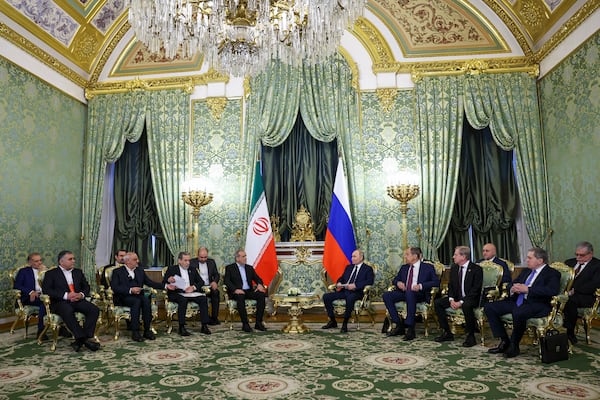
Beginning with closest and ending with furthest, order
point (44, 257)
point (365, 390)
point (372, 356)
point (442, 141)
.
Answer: point (365, 390) → point (372, 356) → point (44, 257) → point (442, 141)

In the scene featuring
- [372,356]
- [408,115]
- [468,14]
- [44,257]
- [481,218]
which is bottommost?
[372,356]

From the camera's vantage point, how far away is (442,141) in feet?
27.8

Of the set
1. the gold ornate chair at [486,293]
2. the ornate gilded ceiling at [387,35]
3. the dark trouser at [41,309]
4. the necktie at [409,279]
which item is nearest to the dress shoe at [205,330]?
the dark trouser at [41,309]

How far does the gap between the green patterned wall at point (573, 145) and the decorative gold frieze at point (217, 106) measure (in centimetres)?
575

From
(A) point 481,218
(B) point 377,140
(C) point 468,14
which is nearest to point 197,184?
(B) point 377,140

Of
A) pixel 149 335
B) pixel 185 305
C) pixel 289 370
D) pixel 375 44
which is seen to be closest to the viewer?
pixel 289 370

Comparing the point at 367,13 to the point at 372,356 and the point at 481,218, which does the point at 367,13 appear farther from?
the point at 372,356

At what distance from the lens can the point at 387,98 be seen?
28.4 ft

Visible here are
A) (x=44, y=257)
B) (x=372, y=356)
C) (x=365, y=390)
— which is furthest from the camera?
(x=44, y=257)

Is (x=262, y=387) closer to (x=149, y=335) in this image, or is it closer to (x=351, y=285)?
(x=149, y=335)

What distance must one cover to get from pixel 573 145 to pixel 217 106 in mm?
6097

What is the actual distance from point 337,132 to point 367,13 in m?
2.38

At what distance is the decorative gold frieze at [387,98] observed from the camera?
28.4 feet

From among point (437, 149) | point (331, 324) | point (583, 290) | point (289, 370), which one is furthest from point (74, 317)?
point (437, 149)
